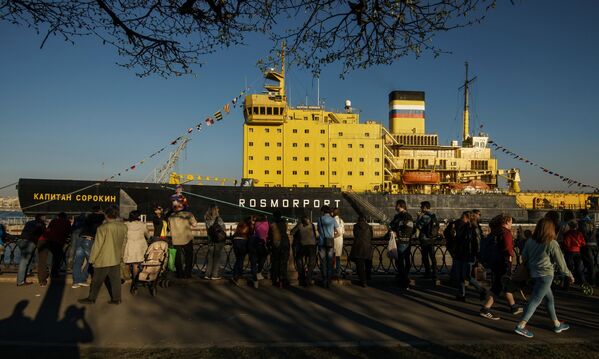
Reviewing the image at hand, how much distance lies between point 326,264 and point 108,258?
378 centimetres

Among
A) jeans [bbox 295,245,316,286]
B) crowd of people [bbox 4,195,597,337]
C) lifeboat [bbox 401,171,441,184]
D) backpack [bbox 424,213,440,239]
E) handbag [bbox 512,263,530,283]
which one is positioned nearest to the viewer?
handbag [bbox 512,263,530,283]

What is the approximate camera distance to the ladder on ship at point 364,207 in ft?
92.8

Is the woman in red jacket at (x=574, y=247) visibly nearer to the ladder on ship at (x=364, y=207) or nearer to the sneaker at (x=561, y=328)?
the sneaker at (x=561, y=328)

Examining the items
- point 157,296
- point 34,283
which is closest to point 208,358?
point 157,296

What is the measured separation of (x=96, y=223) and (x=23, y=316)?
2378mm

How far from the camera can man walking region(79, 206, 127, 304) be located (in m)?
6.18

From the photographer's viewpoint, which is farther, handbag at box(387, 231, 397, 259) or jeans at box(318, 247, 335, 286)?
handbag at box(387, 231, 397, 259)

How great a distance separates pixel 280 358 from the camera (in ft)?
13.4

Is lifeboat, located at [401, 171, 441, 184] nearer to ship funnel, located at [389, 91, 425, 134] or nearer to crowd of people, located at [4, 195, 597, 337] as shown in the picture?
ship funnel, located at [389, 91, 425, 134]

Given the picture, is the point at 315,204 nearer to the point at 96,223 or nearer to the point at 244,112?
the point at 244,112

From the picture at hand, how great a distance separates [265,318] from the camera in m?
5.56

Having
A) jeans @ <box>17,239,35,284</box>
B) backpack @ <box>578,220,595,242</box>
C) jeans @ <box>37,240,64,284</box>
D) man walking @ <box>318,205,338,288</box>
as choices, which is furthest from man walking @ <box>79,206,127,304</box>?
backpack @ <box>578,220,595,242</box>

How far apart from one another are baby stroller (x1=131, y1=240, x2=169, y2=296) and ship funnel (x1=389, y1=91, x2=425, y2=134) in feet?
106

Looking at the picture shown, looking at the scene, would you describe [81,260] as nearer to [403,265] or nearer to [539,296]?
[403,265]
